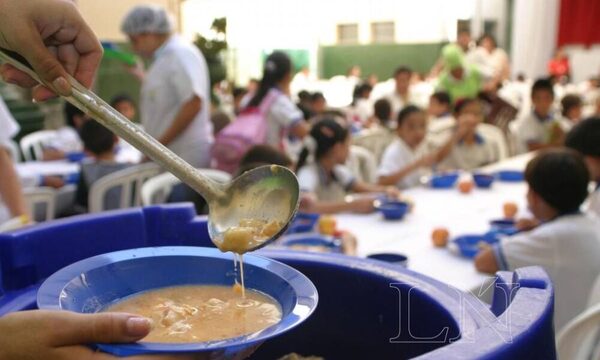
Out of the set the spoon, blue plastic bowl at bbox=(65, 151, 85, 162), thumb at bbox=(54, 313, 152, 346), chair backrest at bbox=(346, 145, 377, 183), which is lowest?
chair backrest at bbox=(346, 145, 377, 183)

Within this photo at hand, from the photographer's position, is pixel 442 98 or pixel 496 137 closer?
pixel 496 137

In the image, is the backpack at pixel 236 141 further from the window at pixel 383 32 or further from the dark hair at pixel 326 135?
the window at pixel 383 32

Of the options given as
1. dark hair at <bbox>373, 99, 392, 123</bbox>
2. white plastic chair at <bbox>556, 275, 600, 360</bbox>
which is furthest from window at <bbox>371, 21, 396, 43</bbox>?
white plastic chair at <bbox>556, 275, 600, 360</bbox>

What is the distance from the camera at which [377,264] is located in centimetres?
101

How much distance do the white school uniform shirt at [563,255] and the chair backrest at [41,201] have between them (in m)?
2.18

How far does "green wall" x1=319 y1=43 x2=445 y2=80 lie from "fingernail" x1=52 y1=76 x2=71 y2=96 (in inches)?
435

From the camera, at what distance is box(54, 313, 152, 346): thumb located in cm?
64

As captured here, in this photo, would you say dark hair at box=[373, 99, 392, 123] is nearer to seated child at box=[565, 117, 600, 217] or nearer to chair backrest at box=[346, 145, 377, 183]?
chair backrest at box=[346, 145, 377, 183]

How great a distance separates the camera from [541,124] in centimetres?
470

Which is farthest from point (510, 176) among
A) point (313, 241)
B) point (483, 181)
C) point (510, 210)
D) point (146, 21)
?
point (146, 21)

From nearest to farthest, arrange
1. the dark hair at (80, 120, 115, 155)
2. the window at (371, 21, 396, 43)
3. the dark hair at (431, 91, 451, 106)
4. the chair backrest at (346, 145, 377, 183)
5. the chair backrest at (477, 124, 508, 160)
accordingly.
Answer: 1. the dark hair at (80, 120, 115, 155)
2. the chair backrest at (346, 145, 377, 183)
3. the chair backrest at (477, 124, 508, 160)
4. the dark hair at (431, 91, 451, 106)
5. the window at (371, 21, 396, 43)

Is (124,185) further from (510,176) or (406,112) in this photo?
(510,176)

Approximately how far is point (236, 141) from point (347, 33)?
9685 mm

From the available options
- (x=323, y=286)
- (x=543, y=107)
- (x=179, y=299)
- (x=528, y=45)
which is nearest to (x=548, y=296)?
(x=323, y=286)
